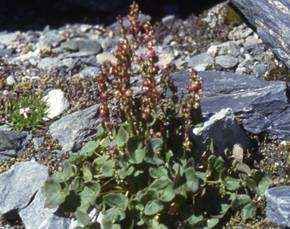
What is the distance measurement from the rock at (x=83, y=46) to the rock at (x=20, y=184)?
276cm

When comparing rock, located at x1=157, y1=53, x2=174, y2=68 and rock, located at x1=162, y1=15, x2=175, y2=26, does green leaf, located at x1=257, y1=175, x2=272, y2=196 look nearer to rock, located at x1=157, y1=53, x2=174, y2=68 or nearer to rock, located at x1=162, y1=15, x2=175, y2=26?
rock, located at x1=157, y1=53, x2=174, y2=68

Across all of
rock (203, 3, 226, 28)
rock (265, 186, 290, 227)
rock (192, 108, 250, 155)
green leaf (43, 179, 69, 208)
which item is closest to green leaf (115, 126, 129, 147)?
green leaf (43, 179, 69, 208)

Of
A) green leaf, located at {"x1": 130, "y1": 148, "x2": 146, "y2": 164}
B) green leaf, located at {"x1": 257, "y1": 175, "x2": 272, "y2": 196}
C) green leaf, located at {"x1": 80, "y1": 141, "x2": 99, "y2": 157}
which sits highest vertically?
green leaf, located at {"x1": 130, "y1": 148, "x2": 146, "y2": 164}

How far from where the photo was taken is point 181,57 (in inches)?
398

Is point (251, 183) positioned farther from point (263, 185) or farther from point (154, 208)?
point (154, 208)

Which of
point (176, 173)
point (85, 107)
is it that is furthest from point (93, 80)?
point (176, 173)

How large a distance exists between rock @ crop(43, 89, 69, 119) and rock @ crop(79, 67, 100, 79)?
566mm

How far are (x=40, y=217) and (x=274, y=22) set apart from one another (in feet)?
11.9

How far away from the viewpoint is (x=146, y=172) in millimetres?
7164

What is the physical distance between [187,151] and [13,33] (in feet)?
15.0

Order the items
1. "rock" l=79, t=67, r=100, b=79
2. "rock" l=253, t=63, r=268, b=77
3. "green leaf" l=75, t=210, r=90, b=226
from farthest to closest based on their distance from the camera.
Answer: "rock" l=79, t=67, r=100, b=79 → "rock" l=253, t=63, r=268, b=77 → "green leaf" l=75, t=210, r=90, b=226

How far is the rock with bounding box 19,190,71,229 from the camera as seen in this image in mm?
7398

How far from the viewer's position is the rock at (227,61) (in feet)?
31.2

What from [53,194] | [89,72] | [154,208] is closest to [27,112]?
[89,72]
